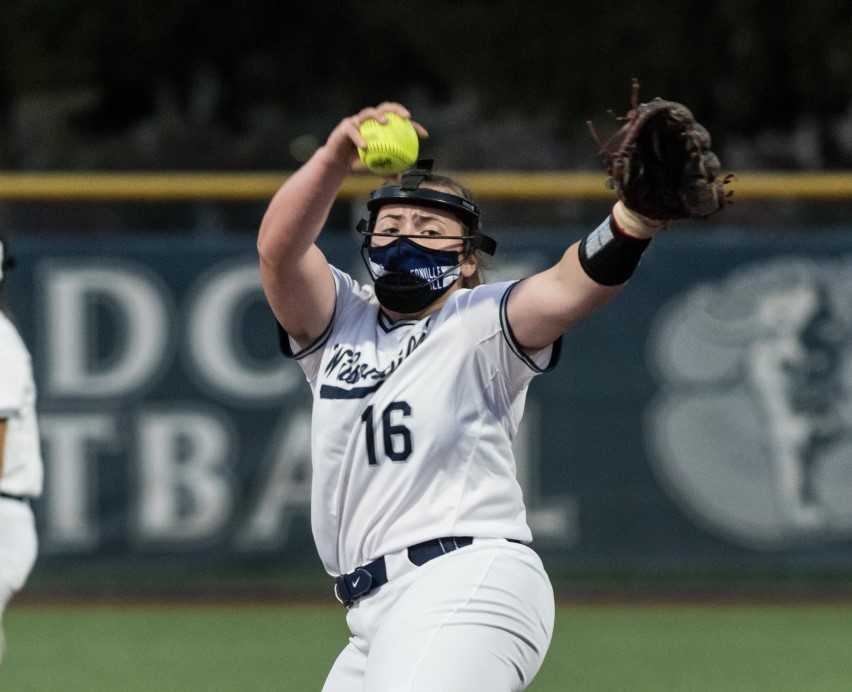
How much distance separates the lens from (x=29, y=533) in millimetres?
5332

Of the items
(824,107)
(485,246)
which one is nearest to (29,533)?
(485,246)

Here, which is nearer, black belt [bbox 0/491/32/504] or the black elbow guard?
the black elbow guard

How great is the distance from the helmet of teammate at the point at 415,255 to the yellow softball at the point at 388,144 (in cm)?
38

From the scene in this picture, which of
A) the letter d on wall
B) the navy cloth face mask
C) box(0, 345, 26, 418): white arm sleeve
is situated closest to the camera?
the navy cloth face mask

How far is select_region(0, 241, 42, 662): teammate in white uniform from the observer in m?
5.16

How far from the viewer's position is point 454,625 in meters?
3.74

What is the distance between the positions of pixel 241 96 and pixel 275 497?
954 centimetres

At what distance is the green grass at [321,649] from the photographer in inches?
276

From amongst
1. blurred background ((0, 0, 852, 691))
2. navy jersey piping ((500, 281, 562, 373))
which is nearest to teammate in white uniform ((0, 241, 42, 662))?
navy jersey piping ((500, 281, 562, 373))

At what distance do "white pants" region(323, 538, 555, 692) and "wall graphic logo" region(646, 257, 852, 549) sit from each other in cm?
520

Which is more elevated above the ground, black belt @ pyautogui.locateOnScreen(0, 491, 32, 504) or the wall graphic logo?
black belt @ pyautogui.locateOnScreen(0, 491, 32, 504)

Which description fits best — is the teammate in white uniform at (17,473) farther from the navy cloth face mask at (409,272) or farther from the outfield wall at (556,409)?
the outfield wall at (556,409)

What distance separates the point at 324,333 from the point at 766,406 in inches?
206

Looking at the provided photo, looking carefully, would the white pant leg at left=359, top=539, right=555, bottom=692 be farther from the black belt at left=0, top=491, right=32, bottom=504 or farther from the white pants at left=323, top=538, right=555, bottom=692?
the black belt at left=0, top=491, right=32, bottom=504
